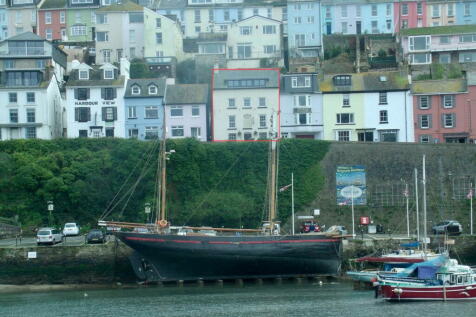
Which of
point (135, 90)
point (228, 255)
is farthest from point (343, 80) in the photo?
point (228, 255)

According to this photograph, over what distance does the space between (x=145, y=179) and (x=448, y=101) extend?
24623 mm

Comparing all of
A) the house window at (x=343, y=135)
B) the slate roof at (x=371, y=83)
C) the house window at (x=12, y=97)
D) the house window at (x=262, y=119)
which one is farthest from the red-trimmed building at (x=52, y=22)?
the house window at (x=343, y=135)

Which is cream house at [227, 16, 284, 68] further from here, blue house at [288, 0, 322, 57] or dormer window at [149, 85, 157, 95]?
dormer window at [149, 85, 157, 95]

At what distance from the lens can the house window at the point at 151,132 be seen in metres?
76.8

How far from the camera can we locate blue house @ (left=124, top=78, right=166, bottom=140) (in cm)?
7750

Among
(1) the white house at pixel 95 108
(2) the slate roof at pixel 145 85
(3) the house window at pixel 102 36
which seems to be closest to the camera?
(1) the white house at pixel 95 108

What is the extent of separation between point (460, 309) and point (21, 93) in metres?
42.9

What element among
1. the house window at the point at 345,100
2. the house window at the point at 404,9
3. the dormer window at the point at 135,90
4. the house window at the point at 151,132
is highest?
the house window at the point at 404,9

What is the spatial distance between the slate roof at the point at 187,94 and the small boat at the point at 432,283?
32.3 m

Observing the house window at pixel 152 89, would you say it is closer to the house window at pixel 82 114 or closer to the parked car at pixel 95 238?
the house window at pixel 82 114

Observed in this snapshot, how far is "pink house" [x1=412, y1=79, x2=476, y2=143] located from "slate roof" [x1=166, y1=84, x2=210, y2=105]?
53.1 feet

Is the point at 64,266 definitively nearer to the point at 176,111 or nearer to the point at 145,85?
the point at 176,111

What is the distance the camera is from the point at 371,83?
78438 millimetres

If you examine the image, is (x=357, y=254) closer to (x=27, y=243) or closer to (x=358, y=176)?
(x=358, y=176)
